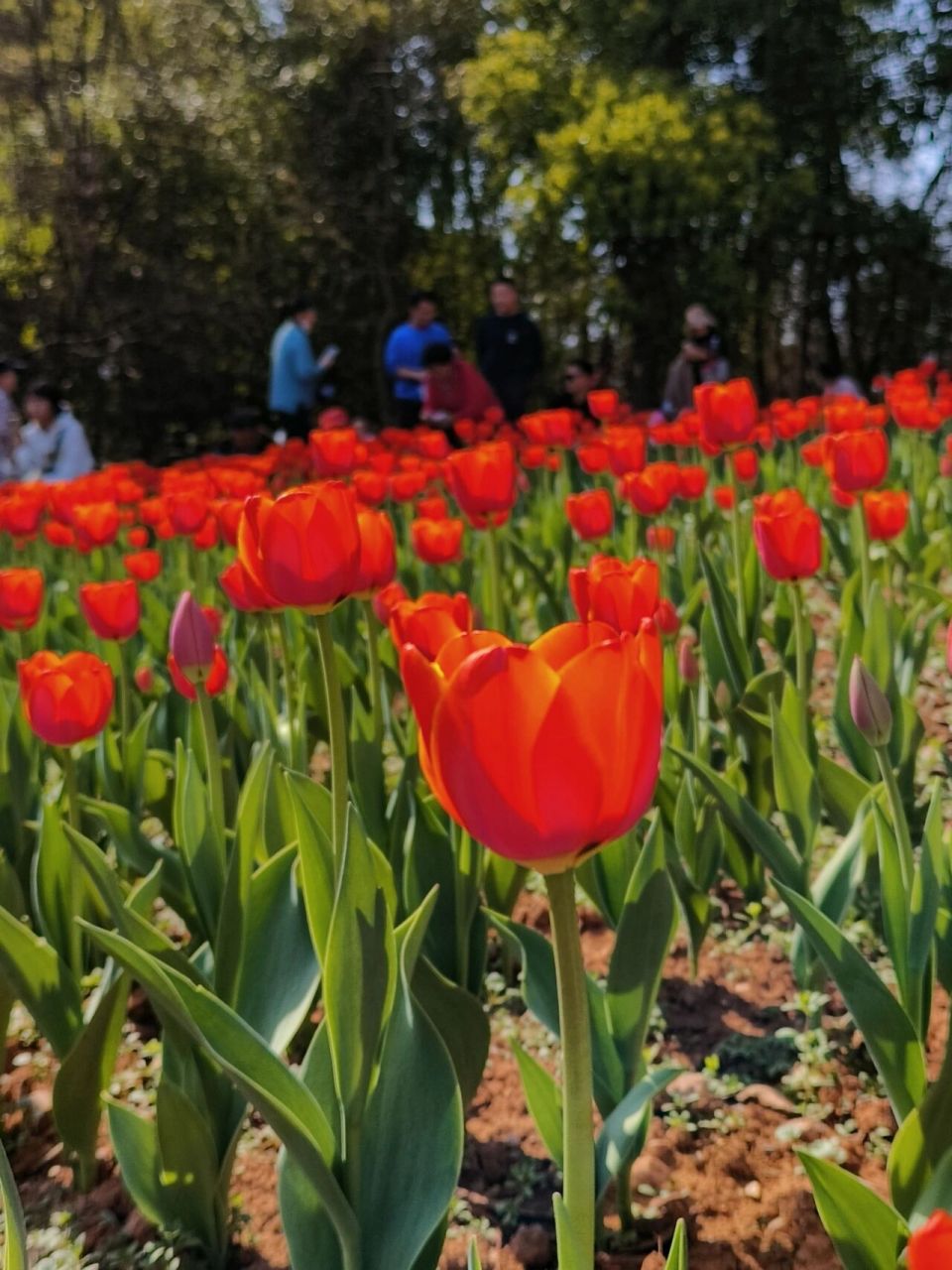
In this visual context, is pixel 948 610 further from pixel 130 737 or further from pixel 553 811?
pixel 553 811

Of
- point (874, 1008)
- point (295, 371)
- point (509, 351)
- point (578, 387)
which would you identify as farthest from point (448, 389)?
point (874, 1008)

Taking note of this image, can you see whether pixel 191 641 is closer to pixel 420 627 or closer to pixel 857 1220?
pixel 420 627

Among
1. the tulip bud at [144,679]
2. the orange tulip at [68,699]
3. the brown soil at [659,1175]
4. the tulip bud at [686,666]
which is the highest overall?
the orange tulip at [68,699]

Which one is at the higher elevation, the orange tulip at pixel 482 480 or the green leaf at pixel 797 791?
the orange tulip at pixel 482 480

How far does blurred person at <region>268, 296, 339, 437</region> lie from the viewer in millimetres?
8258

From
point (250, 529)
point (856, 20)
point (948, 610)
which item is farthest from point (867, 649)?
point (856, 20)

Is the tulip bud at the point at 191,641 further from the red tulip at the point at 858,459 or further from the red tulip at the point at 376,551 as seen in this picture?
the red tulip at the point at 858,459

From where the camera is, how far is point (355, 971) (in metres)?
1.06

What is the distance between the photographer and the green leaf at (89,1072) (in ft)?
4.54

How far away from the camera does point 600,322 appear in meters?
14.4

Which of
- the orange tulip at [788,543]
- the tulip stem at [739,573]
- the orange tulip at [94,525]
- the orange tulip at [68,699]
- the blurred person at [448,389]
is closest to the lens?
the orange tulip at [68,699]

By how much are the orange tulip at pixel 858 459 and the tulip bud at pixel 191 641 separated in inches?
51.6

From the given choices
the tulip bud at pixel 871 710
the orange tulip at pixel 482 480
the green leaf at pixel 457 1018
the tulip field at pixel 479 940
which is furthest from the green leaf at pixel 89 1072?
the orange tulip at pixel 482 480

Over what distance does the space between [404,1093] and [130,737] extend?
49.8 inches
